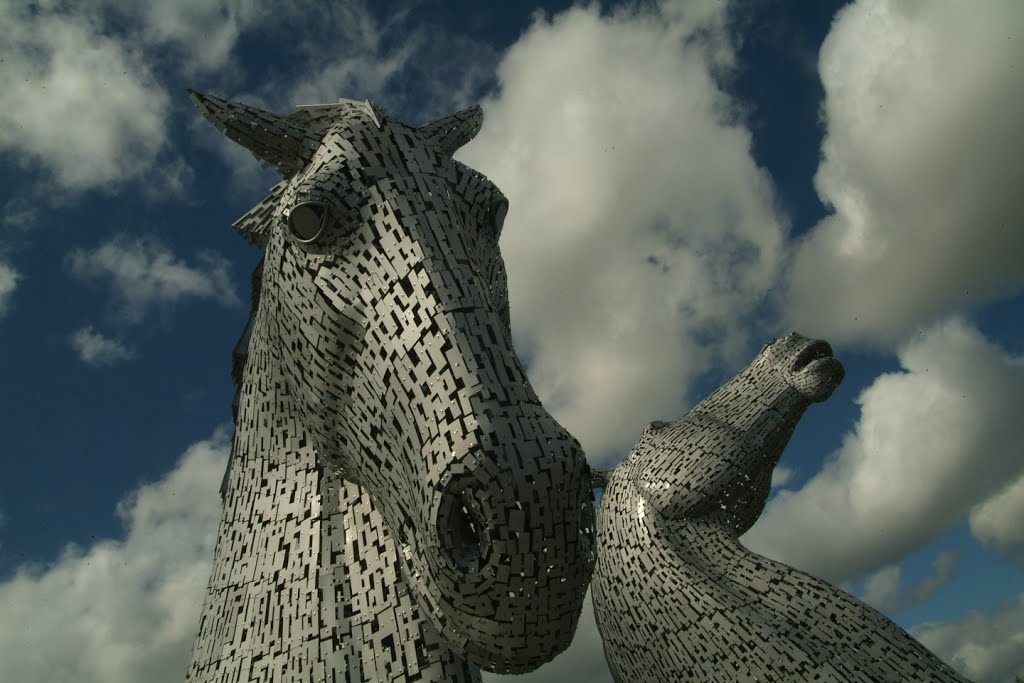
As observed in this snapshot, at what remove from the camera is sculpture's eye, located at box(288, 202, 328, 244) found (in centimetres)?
153

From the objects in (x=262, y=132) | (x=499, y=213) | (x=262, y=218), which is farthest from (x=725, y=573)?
(x=262, y=132)

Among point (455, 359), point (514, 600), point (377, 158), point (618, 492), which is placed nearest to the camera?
point (514, 600)

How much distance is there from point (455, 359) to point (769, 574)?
3095 millimetres

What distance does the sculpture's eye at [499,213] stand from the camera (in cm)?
183

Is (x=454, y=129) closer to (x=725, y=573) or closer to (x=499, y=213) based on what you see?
(x=499, y=213)

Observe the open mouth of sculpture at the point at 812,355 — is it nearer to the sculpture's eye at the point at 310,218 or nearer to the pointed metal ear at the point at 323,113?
the pointed metal ear at the point at 323,113

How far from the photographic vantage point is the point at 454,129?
2143 millimetres

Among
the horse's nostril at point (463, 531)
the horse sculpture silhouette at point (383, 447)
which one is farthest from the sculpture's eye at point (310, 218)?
the horse's nostril at point (463, 531)

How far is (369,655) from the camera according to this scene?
4.99 feet

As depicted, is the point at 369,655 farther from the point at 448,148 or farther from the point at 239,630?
the point at 448,148

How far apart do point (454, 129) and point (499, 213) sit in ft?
1.47

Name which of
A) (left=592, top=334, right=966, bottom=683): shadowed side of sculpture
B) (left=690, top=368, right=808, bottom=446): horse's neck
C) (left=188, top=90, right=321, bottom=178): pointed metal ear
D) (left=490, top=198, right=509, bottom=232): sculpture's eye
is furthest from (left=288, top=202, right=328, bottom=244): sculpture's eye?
(left=690, top=368, right=808, bottom=446): horse's neck

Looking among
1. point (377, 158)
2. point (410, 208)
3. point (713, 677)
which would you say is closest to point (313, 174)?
point (377, 158)

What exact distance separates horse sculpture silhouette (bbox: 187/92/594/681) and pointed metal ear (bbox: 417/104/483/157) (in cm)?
3
